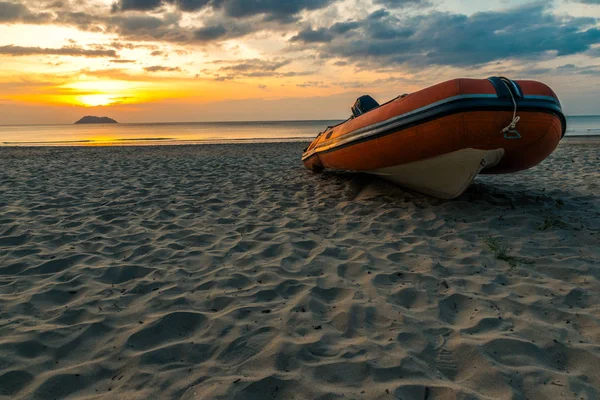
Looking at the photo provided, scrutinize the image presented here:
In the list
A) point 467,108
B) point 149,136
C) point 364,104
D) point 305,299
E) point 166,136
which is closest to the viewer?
point 305,299

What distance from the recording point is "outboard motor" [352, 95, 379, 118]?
7035mm

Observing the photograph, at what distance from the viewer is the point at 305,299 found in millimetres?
2736

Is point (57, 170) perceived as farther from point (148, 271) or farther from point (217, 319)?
point (217, 319)

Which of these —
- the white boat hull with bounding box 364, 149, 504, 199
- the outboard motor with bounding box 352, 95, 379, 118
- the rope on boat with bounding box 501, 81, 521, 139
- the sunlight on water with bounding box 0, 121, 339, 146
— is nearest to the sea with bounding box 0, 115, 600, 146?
the sunlight on water with bounding box 0, 121, 339, 146

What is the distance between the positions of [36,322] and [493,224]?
433cm

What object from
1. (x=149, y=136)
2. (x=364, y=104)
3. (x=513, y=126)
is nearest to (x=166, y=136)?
(x=149, y=136)

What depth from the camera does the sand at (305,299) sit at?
1.93 metres

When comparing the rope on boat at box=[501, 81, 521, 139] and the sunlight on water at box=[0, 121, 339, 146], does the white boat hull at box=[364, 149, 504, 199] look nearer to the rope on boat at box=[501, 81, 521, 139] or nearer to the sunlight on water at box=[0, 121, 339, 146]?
the rope on boat at box=[501, 81, 521, 139]

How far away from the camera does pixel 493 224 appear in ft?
14.1

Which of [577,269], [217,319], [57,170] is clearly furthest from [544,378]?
[57,170]

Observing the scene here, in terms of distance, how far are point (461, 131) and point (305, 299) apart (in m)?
2.93

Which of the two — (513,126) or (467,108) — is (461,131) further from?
(513,126)

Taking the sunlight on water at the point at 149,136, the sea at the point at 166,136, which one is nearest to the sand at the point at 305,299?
the sea at the point at 166,136

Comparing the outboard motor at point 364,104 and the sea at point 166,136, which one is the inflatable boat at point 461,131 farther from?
the sea at point 166,136
